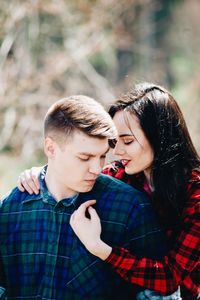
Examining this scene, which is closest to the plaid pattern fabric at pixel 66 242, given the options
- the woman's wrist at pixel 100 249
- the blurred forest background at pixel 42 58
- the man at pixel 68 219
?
the man at pixel 68 219

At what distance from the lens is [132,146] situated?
3.45 m

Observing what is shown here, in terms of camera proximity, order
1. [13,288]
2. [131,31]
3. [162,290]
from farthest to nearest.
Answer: [131,31] < [13,288] < [162,290]

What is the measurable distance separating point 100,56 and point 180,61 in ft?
10.5

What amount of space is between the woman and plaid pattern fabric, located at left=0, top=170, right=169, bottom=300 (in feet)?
0.29

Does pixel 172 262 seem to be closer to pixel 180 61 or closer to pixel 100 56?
pixel 100 56

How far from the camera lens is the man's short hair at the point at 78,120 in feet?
→ 10.5

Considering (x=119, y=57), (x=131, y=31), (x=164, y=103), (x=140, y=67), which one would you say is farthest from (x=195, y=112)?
(x=164, y=103)

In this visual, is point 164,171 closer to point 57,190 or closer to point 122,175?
point 122,175

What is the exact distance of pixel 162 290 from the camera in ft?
10.2

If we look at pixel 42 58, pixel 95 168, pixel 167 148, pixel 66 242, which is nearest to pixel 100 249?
pixel 66 242

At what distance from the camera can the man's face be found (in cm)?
317

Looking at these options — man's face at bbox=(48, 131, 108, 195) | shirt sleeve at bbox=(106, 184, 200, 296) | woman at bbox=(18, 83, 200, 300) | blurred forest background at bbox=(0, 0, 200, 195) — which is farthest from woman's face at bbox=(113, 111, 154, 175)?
blurred forest background at bbox=(0, 0, 200, 195)

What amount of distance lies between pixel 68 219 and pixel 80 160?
0.32 meters

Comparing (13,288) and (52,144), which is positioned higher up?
(52,144)
